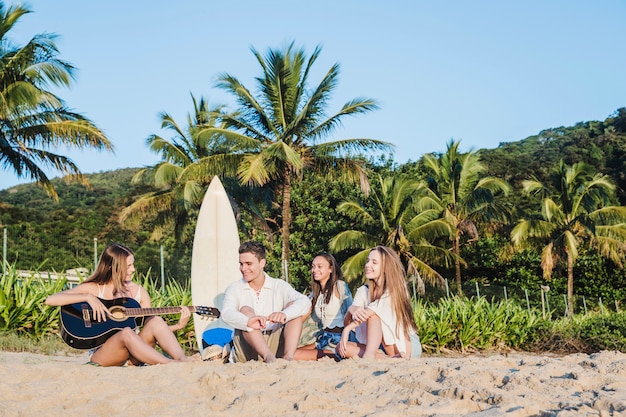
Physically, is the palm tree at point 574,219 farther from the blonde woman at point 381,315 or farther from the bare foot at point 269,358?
the bare foot at point 269,358

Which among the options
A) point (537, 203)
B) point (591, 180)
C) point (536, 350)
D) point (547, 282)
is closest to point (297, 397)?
point (536, 350)

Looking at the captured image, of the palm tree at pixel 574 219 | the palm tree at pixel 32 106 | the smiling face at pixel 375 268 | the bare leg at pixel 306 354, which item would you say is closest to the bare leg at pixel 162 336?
the bare leg at pixel 306 354

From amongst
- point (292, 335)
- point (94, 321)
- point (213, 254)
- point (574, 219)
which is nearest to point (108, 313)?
point (94, 321)

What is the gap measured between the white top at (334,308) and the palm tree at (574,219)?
750 inches

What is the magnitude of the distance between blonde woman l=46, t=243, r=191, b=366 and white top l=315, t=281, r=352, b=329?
1184 mm

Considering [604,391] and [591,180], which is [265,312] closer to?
[604,391]

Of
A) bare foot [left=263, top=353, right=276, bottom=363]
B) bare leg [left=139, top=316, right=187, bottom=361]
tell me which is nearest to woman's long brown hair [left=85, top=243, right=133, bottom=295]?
bare leg [left=139, top=316, right=187, bottom=361]

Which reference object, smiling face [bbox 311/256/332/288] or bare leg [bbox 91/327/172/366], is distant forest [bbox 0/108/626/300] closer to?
smiling face [bbox 311/256/332/288]

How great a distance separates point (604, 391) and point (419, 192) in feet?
69.7

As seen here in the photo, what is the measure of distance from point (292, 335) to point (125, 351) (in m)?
1.26

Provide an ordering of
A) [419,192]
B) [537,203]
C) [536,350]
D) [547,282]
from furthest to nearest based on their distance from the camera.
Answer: [537,203], [547,282], [419,192], [536,350]

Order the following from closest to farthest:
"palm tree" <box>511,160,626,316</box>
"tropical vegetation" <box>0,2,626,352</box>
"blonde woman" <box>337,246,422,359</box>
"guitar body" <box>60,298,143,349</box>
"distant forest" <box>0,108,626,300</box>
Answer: "guitar body" <box>60,298,143,349</box>, "blonde woman" <box>337,246,422,359</box>, "tropical vegetation" <box>0,2,626,352</box>, "palm tree" <box>511,160,626,316</box>, "distant forest" <box>0,108,626,300</box>

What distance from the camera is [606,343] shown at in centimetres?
1368

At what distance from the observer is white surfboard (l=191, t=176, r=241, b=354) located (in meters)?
7.59
